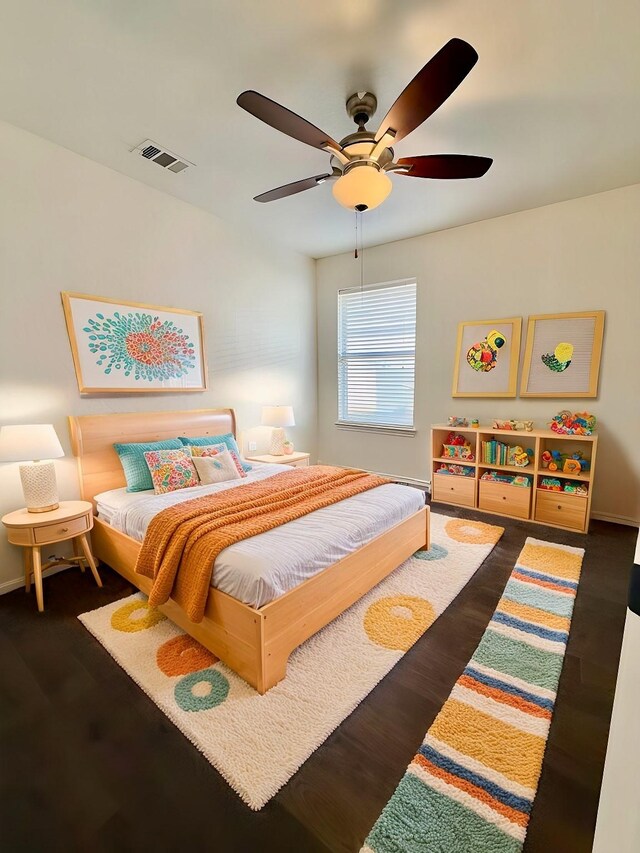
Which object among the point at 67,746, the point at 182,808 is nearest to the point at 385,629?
the point at 182,808

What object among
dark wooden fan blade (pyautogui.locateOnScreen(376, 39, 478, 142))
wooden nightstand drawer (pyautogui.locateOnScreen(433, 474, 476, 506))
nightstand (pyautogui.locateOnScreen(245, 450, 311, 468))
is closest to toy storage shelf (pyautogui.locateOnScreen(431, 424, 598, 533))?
wooden nightstand drawer (pyautogui.locateOnScreen(433, 474, 476, 506))

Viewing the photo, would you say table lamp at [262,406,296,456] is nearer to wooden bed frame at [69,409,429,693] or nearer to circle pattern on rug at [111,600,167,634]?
wooden bed frame at [69,409,429,693]

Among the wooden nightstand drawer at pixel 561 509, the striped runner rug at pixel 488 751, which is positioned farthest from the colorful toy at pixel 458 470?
the striped runner rug at pixel 488 751

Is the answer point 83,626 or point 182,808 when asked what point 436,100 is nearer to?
point 182,808

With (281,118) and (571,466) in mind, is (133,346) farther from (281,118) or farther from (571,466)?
(571,466)

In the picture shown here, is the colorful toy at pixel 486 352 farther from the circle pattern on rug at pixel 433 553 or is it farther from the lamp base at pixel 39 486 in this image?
the lamp base at pixel 39 486

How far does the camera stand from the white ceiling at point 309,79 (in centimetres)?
169

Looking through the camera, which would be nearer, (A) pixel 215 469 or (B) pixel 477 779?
(B) pixel 477 779

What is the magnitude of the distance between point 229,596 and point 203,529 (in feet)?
1.37

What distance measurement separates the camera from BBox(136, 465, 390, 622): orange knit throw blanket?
6.15 ft

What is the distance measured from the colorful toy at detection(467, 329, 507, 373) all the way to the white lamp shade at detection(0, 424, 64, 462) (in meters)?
3.81

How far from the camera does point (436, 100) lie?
1.60m

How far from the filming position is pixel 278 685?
1.72 m

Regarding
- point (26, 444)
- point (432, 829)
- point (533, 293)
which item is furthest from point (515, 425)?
point (26, 444)
